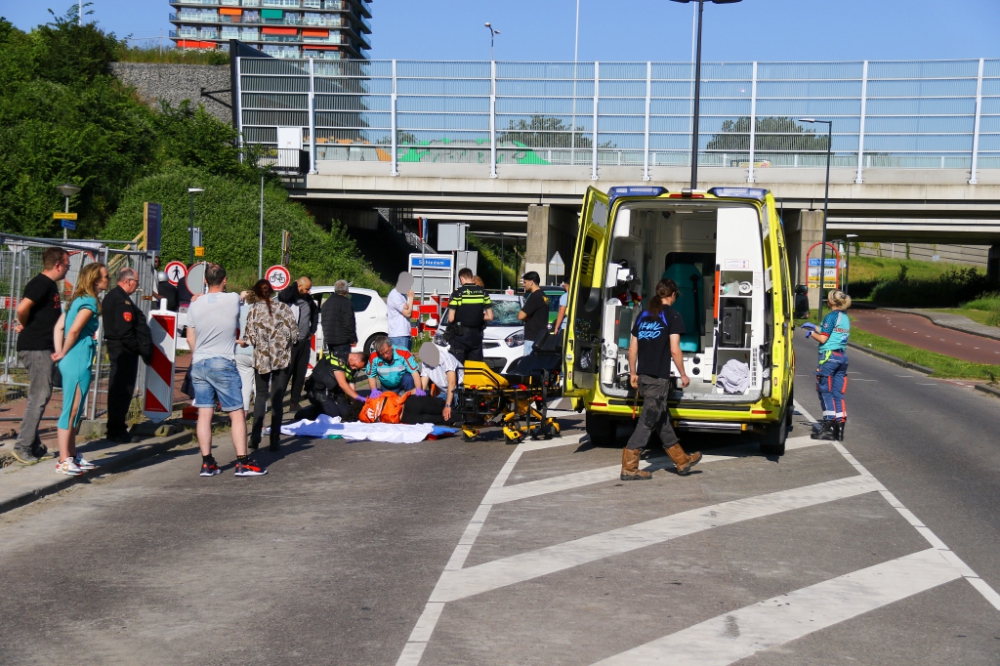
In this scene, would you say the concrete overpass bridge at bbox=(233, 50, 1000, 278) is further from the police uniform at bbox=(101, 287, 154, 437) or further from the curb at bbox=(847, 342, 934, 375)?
the police uniform at bbox=(101, 287, 154, 437)

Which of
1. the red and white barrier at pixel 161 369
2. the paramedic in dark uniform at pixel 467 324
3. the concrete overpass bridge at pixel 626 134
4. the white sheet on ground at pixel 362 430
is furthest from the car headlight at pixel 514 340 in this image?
the concrete overpass bridge at pixel 626 134

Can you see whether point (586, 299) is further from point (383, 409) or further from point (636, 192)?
point (383, 409)

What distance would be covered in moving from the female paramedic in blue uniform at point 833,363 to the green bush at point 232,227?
105 feet

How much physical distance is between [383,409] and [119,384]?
11.3ft

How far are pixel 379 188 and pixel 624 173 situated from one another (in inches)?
447

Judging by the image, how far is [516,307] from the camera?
68.2 feet

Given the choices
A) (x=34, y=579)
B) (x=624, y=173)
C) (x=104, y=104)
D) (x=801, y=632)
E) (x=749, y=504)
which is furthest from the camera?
(x=624, y=173)

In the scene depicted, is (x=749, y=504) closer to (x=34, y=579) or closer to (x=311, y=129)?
(x=34, y=579)

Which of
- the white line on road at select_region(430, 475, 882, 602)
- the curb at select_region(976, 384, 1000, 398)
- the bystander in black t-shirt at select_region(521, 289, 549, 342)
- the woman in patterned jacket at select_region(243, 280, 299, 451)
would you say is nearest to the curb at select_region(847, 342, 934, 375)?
the curb at select_region(976, 384, 1000, 398)

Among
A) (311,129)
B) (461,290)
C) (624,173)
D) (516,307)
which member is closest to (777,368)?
(461,290)

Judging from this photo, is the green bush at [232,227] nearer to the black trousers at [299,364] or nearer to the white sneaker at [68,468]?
the black trousers at [299,364]

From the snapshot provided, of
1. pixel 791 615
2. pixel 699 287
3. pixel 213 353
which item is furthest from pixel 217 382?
pixel 699 287

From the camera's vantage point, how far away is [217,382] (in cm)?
1015

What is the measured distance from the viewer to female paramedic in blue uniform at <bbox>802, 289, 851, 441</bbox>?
1331 cm
